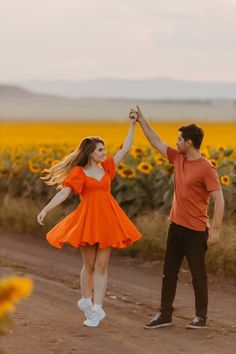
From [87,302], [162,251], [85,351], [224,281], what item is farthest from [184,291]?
[85,351]

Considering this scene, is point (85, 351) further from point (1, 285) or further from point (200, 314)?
point (1, 285)

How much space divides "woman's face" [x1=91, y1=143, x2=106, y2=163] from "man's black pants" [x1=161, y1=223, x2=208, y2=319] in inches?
29.9

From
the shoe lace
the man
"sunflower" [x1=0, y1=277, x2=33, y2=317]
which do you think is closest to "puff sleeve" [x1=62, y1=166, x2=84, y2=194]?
the man

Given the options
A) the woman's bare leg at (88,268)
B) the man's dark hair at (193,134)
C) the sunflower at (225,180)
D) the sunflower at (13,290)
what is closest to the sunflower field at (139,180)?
the sunflower at (225,180)

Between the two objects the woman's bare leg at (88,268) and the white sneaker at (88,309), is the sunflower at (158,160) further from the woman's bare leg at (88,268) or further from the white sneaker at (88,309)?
the white sneaker at (88,309)

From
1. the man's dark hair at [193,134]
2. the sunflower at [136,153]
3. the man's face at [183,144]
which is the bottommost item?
the man's face at [183,144]

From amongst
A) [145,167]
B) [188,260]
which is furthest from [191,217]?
[145,167]

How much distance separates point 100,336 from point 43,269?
3.69 m

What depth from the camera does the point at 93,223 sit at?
6.50 meters

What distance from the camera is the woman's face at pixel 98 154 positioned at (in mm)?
6609

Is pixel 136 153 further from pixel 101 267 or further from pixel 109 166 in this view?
pixel 101 267

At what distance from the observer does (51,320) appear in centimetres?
666

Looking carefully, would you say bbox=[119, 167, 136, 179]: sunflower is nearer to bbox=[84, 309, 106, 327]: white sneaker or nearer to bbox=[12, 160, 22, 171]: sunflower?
bbox=[12, 160, 22, 171]: sunflower

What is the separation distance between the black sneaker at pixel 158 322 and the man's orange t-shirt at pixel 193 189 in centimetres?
77
